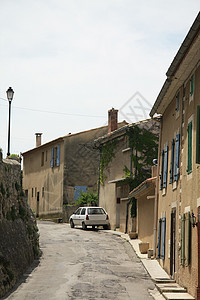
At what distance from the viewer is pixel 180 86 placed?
15172 mm

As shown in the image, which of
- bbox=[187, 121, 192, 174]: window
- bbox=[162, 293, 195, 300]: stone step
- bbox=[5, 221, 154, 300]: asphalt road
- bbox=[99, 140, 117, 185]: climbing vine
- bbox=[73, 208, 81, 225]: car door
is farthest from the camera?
bbox=[99, 140, 117, 185]: climbing vine

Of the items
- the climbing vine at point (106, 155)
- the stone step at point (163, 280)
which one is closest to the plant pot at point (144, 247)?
the stone step at point (163, 280)

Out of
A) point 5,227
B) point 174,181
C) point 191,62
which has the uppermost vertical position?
point 191,62

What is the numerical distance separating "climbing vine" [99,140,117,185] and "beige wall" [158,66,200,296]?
13.4 meters

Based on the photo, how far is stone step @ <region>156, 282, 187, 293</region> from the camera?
1305 cm

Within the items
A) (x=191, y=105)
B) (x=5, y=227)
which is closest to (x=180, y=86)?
(x=191, y=105)

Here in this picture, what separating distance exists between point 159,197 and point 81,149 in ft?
65.3

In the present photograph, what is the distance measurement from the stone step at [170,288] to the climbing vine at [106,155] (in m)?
17.6

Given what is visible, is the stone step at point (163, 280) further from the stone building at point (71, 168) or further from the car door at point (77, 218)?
the stone building at point (71, 168)

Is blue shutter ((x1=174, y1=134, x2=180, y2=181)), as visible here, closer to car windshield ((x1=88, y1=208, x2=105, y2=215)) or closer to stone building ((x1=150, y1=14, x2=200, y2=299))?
stone building ((x1=150, y1=14, x2=200, y2=299))

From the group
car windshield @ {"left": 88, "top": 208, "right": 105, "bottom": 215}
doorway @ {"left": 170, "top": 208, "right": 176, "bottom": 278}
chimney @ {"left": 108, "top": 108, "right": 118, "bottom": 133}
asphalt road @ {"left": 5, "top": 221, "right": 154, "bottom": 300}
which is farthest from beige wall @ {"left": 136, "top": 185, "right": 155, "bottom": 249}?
chimney @ {"left": 108, "top": 108, "right": 118, "bottom": 133}

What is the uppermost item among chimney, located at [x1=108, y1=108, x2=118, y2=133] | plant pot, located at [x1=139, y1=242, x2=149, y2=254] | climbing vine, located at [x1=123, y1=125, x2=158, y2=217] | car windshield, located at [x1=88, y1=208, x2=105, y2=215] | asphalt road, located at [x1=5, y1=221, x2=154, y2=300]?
chimney, located at [x1=108, y1=108, x2=118, y2=133]

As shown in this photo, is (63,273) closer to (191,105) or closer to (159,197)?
(159,197)

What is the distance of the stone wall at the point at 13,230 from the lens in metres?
14.3
